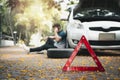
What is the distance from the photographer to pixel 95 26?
488 inches

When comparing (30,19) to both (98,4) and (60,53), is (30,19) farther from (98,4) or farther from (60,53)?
(60,53)

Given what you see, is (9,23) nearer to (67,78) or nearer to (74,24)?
(74,24)

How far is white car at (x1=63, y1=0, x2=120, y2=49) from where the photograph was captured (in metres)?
12.3

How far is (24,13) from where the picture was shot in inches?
2355

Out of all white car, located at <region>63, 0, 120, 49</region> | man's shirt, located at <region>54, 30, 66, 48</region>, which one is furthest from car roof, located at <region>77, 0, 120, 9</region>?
man's shirt, located at <region>54, 30, 66, 48</region>

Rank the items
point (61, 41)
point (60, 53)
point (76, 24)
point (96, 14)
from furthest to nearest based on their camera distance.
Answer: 1. point (61, 41)
2. point (96, 14)
3. point (76, 24)
4. point (60, 53)

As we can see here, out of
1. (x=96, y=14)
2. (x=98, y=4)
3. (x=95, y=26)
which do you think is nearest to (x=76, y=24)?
(x=95, y=26)

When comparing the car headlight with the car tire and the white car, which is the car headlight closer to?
the white car

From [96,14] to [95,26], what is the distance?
111 centimetres

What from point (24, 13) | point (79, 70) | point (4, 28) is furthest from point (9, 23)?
point (79, 70)

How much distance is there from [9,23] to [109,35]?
136 ft

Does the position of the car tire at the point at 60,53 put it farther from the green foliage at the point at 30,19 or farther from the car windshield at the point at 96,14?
the green foliage at the point at 30,19

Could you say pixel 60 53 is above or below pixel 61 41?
above

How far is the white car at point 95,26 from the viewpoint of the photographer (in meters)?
12.3
